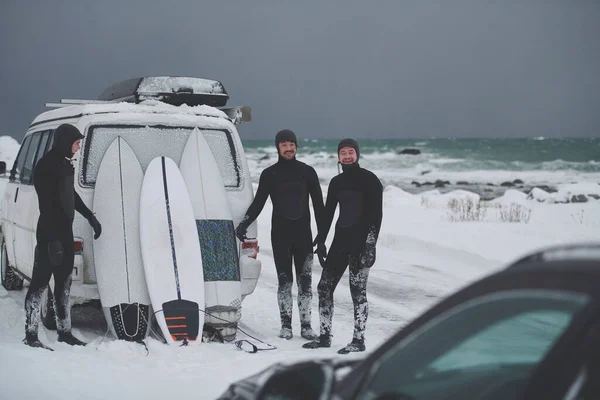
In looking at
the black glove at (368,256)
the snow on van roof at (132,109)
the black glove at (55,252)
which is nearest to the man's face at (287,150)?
the snow on van roof at (132,109)

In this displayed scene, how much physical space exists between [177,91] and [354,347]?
3.65m

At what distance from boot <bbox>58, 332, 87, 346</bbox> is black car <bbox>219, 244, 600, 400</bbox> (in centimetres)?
392

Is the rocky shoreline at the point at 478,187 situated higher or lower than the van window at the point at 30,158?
lower

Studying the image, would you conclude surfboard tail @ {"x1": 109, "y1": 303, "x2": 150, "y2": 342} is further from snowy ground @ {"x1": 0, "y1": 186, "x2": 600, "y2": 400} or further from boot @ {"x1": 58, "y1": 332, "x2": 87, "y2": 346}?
boot @ {"x1": 58, "y1": 332, "x2": 87, "y2": 346}

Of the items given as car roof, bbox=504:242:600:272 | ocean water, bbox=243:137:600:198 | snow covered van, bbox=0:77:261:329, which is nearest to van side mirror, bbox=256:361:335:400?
car roof, bbox=504:242:600:272

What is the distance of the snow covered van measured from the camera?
6.67m

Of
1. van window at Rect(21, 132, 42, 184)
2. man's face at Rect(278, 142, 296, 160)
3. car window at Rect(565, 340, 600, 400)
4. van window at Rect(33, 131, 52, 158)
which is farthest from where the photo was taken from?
van window at Rect(21, 132, 42, 184)

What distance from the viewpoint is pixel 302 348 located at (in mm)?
6445

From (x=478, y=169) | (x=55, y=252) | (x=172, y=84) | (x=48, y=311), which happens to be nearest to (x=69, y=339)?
(x=48, y=311)

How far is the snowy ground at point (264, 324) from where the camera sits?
4895mm

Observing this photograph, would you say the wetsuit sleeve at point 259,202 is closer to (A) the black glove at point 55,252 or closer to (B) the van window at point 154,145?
(B) the van window at point 154,145

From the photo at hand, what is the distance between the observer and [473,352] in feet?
7.95

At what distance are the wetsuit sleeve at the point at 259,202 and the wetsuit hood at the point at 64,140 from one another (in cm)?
175

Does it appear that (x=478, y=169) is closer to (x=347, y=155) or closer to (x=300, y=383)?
(x=347, y=155)
